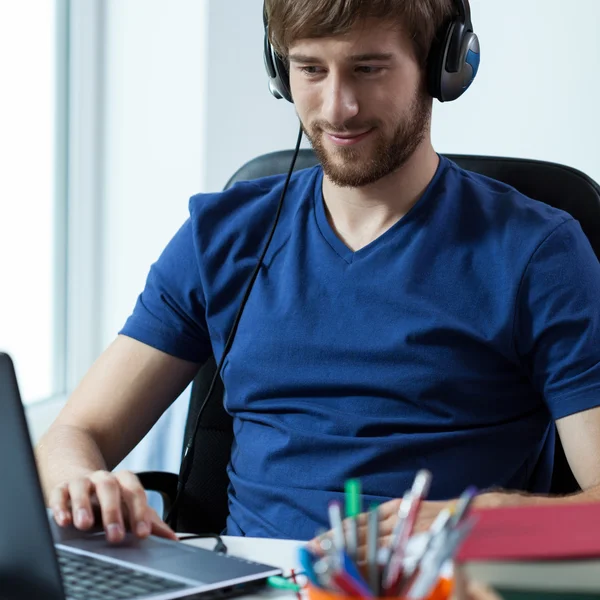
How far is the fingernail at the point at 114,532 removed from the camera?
2.94 ft

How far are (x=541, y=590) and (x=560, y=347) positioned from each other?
680mm

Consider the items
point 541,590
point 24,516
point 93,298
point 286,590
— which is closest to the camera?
point 541,590

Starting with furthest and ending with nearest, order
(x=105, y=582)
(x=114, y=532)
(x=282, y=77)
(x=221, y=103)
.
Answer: (x=221, y=103), (x=282, y=77), (x=114, y=532), (x=105, y=582)

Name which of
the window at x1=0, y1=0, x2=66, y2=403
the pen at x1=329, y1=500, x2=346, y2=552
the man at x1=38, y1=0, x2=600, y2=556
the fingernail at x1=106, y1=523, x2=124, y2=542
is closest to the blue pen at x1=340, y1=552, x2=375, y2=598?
the pen at x1=329, y1=500, x2=346, y2=552

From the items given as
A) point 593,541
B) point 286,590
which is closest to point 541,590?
point 593,541

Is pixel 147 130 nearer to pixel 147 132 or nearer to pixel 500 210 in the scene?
pixel 147 132

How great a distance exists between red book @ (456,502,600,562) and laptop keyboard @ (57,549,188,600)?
0.30 meters

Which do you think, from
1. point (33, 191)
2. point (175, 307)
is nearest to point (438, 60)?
point (175, 307)

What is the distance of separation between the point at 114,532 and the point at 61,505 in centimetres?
8

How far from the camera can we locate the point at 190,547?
34.9 inches

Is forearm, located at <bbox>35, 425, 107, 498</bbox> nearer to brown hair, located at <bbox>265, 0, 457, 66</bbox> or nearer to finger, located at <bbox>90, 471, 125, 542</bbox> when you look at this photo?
finger, located at <bbox>90, 471, 125, 542</bbox>

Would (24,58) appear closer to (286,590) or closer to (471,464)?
(471,464)

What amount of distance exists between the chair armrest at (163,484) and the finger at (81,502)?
332 mm

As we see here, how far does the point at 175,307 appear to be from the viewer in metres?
1.35
